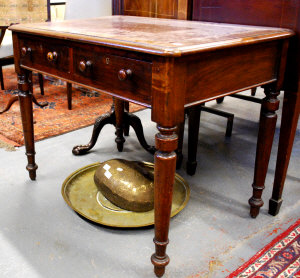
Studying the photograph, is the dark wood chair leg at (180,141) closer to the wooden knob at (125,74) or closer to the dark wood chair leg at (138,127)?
the dark wood chair leg at (138,127)

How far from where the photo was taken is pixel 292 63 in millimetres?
1474

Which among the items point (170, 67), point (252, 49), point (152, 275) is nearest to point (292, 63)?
point (252, 49)

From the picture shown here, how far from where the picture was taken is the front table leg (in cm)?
113

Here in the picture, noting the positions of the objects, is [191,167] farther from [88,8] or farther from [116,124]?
[88,8]

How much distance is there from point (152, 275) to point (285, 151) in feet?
2.68

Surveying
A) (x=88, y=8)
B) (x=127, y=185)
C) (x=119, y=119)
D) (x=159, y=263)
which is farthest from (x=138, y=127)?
(x=88, y=8)

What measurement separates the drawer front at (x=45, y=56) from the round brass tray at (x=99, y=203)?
2.08ft

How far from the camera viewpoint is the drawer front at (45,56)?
4.77 feet

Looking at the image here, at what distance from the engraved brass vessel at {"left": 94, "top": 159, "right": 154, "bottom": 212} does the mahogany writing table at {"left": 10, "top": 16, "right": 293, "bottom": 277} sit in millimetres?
403

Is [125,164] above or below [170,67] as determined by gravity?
below

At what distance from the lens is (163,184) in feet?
3.92

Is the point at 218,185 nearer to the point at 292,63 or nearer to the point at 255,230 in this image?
the point at 255,230

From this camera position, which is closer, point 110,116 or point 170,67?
point 170,67

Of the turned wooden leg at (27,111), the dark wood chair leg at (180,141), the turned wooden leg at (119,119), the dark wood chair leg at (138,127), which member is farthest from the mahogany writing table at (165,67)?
the dark wood chair leg at (138,127)
